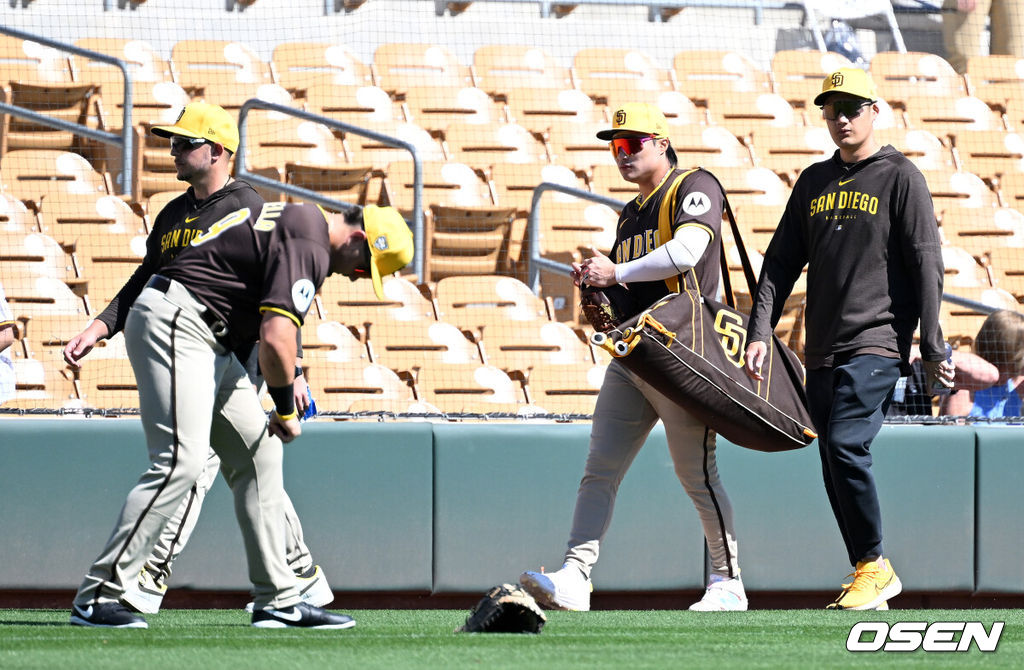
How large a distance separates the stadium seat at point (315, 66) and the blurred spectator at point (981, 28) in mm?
5678

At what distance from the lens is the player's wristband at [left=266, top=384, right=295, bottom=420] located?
11.6 feet

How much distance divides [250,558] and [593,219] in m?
5.08

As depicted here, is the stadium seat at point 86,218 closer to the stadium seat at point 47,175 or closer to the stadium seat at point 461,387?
the stadium seat at point 47,175

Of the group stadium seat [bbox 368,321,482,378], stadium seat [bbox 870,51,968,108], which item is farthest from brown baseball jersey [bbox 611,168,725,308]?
stadium seat [bbox 870,51,968,108]

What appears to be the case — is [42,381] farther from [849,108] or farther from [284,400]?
[849,108]

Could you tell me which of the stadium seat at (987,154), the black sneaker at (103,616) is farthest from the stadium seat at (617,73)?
the black sneaker at (103,616)

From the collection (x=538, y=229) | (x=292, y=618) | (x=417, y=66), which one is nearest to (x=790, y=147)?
(x=417, y=66)

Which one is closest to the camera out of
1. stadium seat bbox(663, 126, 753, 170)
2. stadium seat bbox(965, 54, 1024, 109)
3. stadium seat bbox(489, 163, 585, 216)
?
stadium seat bbox(489, 163, 585, 216)

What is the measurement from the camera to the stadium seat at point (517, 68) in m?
11.0

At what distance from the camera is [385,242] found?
3568 millimetres

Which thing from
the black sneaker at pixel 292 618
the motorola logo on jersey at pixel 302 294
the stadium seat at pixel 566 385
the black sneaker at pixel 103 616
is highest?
the motorola logo on jersey at pixel 302 294

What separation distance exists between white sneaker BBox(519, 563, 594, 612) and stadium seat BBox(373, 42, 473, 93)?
677 cm

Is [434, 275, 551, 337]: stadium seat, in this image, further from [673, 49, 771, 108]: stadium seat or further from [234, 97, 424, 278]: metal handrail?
[673, 49, 771, 108]: stadium seat

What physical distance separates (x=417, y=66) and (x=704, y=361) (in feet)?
23.0
